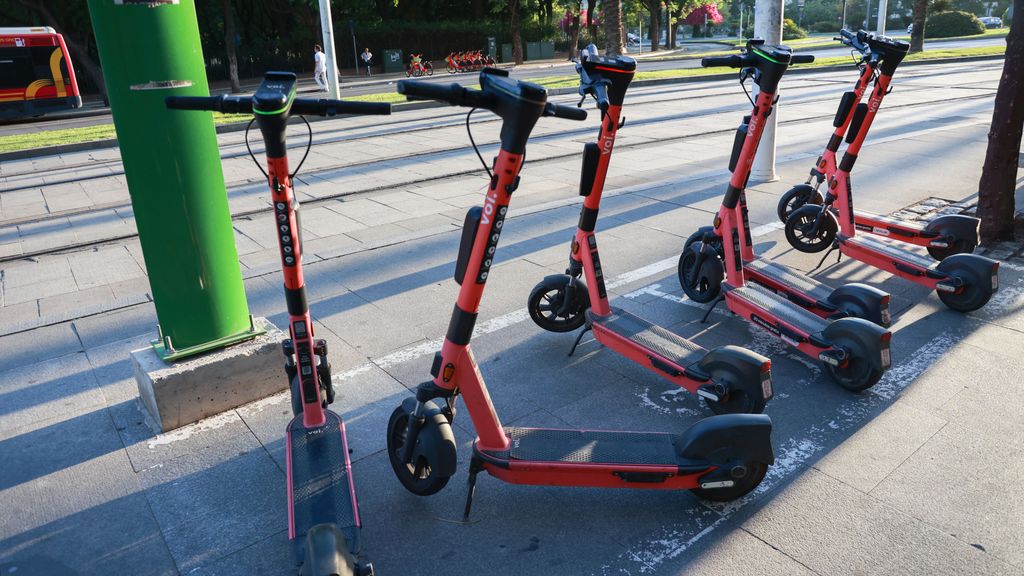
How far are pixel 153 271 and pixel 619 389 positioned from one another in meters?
2.73

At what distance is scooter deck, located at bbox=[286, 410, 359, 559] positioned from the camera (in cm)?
287

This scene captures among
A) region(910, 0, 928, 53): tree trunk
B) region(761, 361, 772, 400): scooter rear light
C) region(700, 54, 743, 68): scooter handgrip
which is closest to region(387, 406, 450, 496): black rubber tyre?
region(761, 361, 772, 400): scooter rear light

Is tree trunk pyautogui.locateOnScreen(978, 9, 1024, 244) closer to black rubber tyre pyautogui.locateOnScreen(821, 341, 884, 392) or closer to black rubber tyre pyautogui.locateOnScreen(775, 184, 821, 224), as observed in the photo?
black rubber tyre pyautogui.locateOnScreen(775, 184, 821, 224)

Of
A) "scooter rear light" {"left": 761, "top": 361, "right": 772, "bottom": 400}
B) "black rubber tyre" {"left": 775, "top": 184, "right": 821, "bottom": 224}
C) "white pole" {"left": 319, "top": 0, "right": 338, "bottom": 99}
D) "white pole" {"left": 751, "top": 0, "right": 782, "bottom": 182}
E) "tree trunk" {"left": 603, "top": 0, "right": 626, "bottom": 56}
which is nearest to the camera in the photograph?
"scooter rear light" {"left": 761, "top": 361, "right": 772, "bottom": 400}

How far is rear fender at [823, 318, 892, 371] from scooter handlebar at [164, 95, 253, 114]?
3.41 metres

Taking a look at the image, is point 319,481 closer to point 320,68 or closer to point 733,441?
point 733,441

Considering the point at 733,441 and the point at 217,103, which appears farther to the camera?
the point at 733,441

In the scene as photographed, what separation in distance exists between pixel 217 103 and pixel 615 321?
106 inches

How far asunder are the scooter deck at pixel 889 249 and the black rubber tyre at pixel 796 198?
0.73m

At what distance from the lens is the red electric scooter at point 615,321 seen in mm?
3777

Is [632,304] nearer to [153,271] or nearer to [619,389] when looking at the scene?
[619,389]

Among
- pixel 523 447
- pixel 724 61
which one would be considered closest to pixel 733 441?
pixel 523 447

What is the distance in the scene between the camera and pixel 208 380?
158 inches

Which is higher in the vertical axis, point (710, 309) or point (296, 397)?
point (296, 397)
